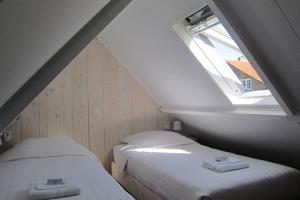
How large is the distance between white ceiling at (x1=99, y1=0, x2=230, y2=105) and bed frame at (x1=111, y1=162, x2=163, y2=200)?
3.67 ft

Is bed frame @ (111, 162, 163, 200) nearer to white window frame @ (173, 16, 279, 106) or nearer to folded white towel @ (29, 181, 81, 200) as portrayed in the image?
folded white towel @ (29, 181, 81, 200)

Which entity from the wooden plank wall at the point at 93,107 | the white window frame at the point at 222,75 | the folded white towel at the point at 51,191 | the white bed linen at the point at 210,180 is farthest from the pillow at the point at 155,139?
the folded white towel at the point at 51,191

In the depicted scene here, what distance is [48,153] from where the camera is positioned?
2.94m

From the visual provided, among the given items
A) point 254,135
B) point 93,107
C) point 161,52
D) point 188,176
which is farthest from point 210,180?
point 93,107

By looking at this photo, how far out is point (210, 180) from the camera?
2283 mm

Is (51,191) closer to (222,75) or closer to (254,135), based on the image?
(222,75)

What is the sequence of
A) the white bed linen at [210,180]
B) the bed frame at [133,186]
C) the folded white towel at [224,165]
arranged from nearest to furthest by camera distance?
the white bed linen at [210,180] < the folded white towel at [224,165] < the bed frame at [133,186]

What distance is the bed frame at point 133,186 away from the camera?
2.79 m

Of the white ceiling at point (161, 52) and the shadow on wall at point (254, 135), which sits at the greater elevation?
the white ceiling at point (161, 52)

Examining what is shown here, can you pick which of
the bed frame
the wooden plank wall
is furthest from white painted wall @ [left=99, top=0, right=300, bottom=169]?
the bed frame

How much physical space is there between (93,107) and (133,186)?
122 cm

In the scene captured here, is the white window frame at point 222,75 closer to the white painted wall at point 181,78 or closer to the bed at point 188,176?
the white painted wall at point 181,78

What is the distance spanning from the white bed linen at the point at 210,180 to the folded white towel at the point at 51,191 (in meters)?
0.85

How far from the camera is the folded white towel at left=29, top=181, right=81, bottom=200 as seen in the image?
5.70 feet
